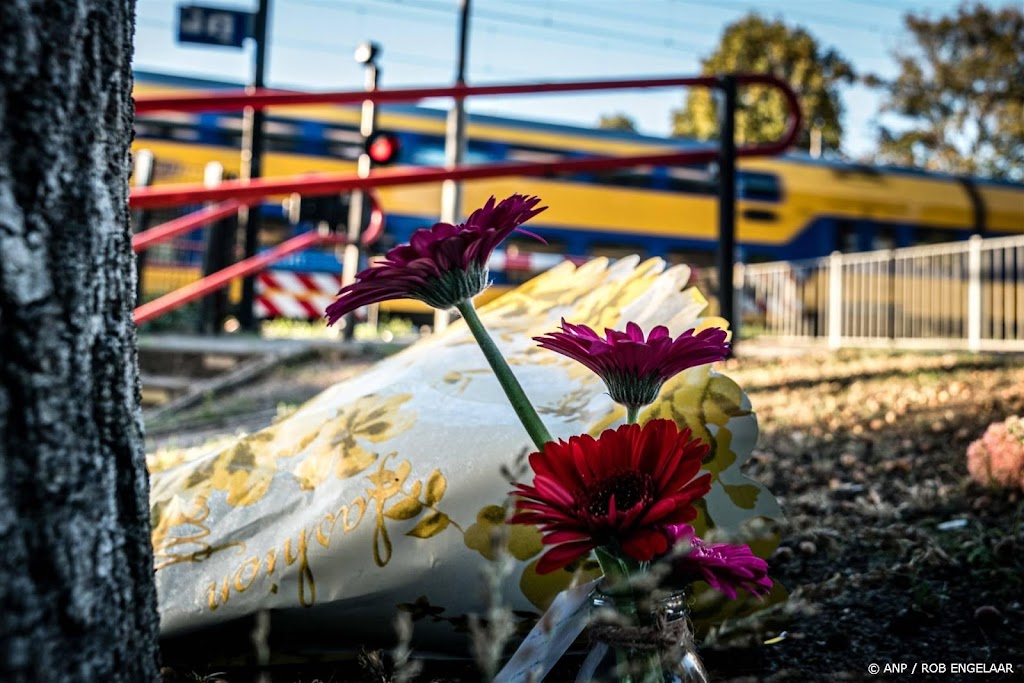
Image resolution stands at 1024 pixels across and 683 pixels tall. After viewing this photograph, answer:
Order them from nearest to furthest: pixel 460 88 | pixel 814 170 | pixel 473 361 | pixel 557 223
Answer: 1. pixel 473 361
2. pixel 460 88
3. pixel 557 223
4. pixel 814 170

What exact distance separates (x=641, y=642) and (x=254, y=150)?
7.61m

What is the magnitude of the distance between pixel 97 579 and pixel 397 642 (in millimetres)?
572

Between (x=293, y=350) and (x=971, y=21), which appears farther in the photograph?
(x=971, y=21)

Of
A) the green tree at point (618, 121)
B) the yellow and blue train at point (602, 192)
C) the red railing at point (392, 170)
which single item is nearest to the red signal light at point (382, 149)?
the yellow and blue train at point (602, 192)

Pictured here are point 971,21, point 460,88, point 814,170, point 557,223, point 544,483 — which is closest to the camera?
point 544,483

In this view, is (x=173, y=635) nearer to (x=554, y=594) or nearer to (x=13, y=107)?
(x=554, y=594)

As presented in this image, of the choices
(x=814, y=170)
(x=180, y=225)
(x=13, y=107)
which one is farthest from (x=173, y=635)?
(x=814, y=170)

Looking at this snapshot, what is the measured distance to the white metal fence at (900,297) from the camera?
8875 millimetres

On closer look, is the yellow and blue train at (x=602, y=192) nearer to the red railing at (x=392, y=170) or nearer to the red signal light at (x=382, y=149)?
the red signal light at (x=382, y=149)

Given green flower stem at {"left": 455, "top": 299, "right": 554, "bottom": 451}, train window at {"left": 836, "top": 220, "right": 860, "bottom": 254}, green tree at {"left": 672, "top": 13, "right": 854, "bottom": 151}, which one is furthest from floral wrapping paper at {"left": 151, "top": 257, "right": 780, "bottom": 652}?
green tree at {"left": 672, "top": 13, "right": 854, "bottom": 151}

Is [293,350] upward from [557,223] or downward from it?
downward

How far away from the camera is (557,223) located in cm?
1190

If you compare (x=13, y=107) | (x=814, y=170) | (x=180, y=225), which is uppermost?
(x=814, y=170)

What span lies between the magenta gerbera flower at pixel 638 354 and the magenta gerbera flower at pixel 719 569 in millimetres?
127
